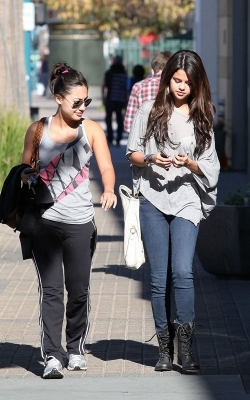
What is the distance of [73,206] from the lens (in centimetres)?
627

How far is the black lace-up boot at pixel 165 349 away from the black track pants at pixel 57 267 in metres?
0.50

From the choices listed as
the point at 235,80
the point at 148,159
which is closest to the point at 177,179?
the point at 148,159

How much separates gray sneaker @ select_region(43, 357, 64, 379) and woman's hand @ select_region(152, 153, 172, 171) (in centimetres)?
125

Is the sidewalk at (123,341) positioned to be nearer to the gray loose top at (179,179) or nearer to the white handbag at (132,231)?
the white handbag at (132,231)

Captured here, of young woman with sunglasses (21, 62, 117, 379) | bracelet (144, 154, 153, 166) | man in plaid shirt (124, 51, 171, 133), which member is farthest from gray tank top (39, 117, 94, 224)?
man in plaid shirt (124, 51, 171, 133)

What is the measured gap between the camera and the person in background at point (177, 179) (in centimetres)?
630

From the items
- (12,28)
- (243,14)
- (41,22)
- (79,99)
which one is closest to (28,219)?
(79,99)

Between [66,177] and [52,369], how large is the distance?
1070 mm

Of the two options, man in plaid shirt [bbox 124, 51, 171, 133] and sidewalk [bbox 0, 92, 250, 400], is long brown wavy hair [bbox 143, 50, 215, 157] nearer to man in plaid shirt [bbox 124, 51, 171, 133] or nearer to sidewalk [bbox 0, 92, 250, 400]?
sidewalk [bbox 0, 92, 250, 400]

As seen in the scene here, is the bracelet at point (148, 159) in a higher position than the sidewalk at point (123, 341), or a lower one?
higher

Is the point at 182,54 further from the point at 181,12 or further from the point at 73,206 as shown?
the point at 181,12

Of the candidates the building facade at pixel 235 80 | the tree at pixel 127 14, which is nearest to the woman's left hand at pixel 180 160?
the building facade at pixel 235 80

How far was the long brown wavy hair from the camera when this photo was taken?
6266 millimetres

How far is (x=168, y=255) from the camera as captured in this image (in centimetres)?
642
